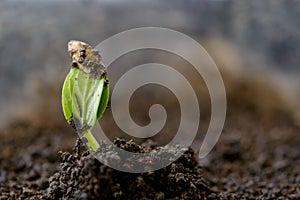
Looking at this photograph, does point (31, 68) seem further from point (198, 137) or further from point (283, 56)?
point (283, 56)

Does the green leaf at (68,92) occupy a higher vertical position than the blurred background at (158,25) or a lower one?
lower

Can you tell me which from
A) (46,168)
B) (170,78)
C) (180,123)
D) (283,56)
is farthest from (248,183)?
(170,78)

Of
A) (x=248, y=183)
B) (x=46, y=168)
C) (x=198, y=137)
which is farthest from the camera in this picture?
(x=198, y=137)

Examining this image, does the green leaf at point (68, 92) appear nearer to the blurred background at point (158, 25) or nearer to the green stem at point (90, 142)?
the green stem at point (90, 142)

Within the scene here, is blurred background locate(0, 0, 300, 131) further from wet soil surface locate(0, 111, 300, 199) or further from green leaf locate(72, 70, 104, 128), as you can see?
green leaf locate(72, 70, 104, 128)

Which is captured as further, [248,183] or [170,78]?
[170,78]

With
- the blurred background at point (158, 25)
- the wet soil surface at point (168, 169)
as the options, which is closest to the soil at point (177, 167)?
the wet soil surface at point (168, 169)
